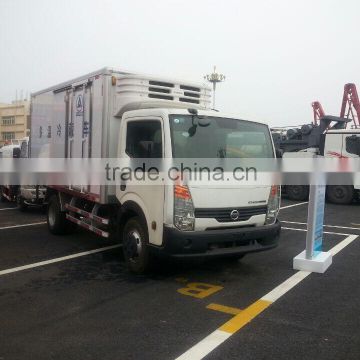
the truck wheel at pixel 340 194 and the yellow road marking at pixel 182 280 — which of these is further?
the truck wheel at pixel 340 194

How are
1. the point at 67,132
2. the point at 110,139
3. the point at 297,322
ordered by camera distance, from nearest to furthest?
1. the point at 297,322
2. the point at 110,139
3. the point at 67,132

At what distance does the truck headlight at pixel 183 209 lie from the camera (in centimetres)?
483

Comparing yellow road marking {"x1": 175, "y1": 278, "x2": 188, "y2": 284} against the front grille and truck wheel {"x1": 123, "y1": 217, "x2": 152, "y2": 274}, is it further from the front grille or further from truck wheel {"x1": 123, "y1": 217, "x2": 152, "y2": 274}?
the front grille

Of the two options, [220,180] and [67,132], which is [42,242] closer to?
[67,132]

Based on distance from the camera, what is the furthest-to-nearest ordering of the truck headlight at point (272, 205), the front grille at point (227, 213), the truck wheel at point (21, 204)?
the truck wheel at point (21, 204), the truck headlight at point (272, 205), the front grille at point (227, 213)

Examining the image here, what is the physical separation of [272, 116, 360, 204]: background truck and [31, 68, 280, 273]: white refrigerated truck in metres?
7.99

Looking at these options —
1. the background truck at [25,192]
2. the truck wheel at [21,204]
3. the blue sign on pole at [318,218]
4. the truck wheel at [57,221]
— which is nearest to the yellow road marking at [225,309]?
the blue sign on pole at [318,218]

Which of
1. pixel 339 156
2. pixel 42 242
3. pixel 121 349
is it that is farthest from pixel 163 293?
pixel 339 156

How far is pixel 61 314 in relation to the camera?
166 inches

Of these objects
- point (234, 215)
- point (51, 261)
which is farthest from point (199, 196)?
point (51, 261)

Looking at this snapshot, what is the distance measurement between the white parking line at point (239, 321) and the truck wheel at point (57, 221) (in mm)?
4560

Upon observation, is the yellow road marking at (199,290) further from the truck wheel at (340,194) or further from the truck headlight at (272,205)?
the truck wheel at (340,194)

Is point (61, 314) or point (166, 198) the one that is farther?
point (166, 198)

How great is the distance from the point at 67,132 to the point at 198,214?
11.4 feet
